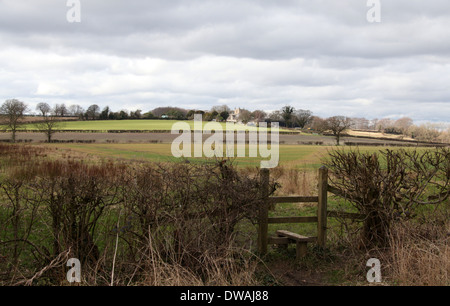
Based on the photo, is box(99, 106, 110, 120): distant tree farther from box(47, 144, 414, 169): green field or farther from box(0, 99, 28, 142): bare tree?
box(47, 144, 414, 169): green field

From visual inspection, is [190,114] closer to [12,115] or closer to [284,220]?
[12,115]

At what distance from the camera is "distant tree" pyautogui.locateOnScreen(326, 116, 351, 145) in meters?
85.5

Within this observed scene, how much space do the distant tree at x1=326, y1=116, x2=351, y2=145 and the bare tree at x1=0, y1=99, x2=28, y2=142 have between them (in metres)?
60.5

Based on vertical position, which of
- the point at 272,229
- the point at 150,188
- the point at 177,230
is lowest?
the point at 272,229

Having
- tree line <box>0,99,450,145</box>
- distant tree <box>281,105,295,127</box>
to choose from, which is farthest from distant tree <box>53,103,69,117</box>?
distant tree <box>281,105,295,127</box>

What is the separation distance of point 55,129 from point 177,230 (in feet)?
249

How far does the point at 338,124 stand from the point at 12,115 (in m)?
64.3

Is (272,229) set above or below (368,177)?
below

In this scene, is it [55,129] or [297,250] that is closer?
[297,250]

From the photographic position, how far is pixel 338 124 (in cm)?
8800

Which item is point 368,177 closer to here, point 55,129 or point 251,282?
point 251,282

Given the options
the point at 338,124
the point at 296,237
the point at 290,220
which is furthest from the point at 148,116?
the point at 296,237
